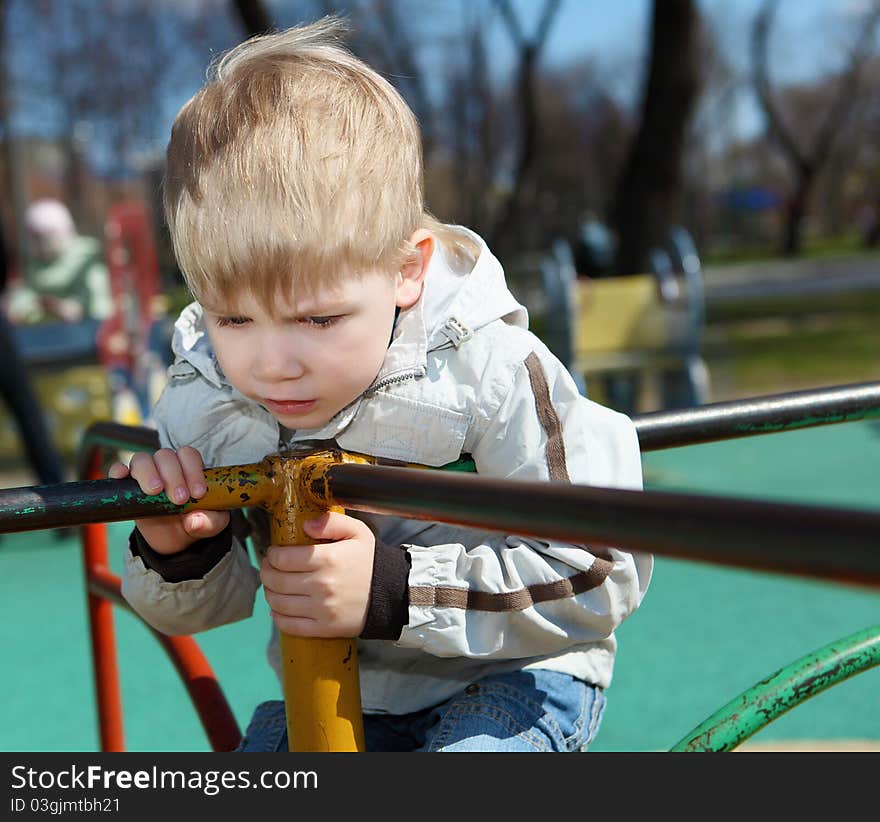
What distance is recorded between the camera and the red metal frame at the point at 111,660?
1532 mm

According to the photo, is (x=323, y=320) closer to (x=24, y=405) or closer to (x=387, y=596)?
(x=387, y=596)

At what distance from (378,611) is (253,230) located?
0.37 metres

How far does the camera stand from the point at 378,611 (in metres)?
1.11

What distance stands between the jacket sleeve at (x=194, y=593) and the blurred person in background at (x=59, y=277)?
5.28 metres

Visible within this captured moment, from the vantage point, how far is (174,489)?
41.3 inches

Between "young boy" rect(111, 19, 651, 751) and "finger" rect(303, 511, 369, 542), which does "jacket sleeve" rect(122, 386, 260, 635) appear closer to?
"young boy" rect(111, 19, 651, 751)

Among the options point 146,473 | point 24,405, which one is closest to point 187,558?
point 146,473

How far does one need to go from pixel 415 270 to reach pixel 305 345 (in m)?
0.21

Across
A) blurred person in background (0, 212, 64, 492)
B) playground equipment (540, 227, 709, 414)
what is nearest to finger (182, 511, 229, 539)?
blurred person in background (0, 212, 64, 492)

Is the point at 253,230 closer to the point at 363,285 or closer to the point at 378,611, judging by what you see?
the point at 363,285

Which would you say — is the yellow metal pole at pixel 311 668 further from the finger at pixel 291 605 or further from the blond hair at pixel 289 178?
the blond hair at pixel 289 178

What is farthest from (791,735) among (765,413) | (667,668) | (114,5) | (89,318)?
(114,5)

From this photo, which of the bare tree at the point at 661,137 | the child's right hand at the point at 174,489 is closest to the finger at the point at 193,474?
the child's right hand at the point at 174,489

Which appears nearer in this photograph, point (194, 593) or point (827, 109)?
point (194, 593)
